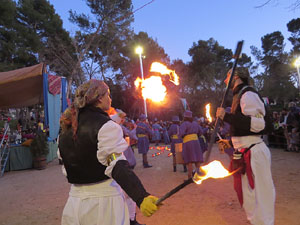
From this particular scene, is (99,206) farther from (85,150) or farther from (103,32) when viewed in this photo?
(103,32)

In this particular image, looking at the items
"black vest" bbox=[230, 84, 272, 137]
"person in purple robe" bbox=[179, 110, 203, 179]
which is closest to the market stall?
"person in purple robe" bbox=[179, 110, 203, 179]

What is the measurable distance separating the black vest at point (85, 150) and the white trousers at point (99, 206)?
0.07m

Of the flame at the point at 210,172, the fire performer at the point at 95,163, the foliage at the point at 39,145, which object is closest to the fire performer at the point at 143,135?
the foliage at the point at 39,145

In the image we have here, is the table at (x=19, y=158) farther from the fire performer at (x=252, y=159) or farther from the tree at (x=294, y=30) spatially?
the tree at (x=294, y=30)

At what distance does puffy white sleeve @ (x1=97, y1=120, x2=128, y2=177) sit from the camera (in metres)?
1.61

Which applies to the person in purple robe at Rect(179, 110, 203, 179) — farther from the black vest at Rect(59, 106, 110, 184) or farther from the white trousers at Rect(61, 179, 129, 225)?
the black vest at Rect(59, 106, 110, 184)

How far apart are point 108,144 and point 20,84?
9.76m

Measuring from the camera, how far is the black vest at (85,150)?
66.2 inches

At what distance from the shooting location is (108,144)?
5.30 feet

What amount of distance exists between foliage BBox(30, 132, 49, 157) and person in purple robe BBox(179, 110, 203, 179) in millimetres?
6375

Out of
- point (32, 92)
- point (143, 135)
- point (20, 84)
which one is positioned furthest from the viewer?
point (32, 92)

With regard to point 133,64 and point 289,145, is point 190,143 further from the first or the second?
point 133,64

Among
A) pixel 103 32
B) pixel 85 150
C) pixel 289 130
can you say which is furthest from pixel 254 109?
pixel 103 32

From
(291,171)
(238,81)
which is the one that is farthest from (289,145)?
(238,81)
